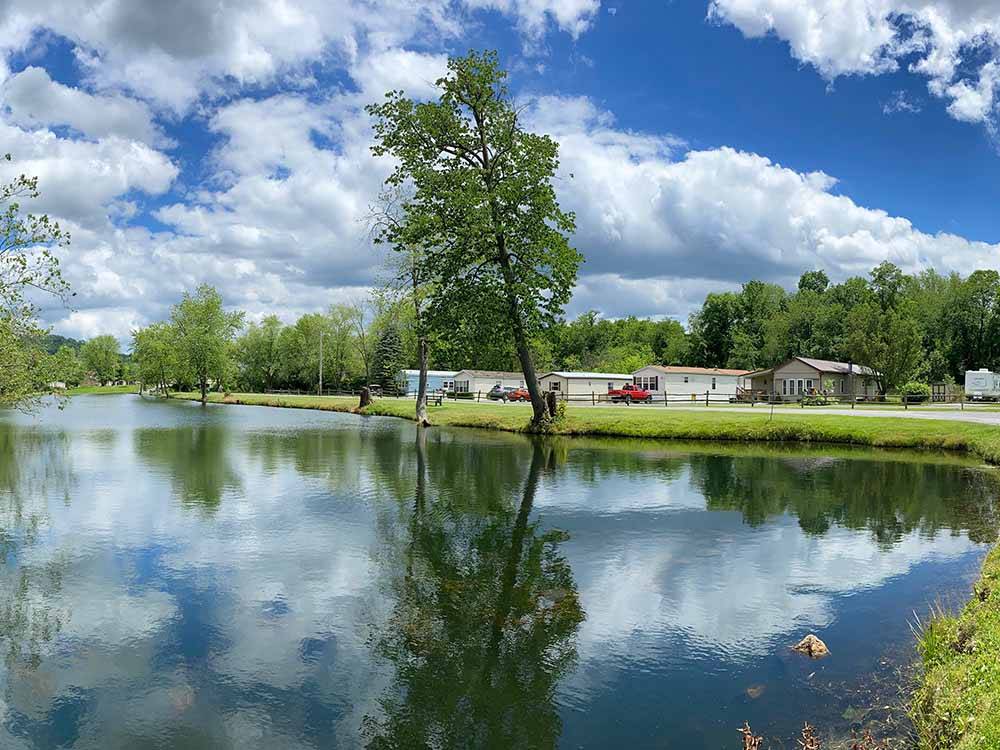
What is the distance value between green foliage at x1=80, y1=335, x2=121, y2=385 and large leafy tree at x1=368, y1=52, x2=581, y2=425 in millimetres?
154718

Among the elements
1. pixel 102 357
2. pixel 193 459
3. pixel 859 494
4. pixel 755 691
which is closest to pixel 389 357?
pixel 193 459

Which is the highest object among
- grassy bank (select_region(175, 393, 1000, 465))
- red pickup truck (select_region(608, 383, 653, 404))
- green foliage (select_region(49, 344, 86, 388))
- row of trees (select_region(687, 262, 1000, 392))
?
row of trees (select_region(687, 262, 1000, 392))

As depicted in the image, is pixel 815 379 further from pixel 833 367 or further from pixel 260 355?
pixel 260 355

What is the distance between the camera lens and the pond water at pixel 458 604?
7.07 m

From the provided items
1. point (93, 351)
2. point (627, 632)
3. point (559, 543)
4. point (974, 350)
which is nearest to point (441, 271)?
point (559, 543)

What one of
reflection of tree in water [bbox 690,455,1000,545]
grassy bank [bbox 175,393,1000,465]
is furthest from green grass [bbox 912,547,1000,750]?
grassy bank [bbox 175,393,1000,465]

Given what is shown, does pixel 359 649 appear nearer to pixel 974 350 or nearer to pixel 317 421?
pixel 317 421

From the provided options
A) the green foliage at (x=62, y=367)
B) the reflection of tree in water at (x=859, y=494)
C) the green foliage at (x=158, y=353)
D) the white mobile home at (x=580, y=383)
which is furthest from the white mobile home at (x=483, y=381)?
the green foliage at (x=62, y=367)

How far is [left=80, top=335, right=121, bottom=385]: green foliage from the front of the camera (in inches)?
6570

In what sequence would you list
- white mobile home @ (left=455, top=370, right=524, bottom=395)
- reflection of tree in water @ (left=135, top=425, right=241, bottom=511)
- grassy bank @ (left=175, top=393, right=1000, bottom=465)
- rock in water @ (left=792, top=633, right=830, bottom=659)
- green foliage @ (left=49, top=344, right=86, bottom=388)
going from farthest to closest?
white mobile home @ (left=455, top=370, right=524, bottom=395) → grassy bank @ (left=175, top=393, right=1000, bottom=465) → green foliage @ (left=49, top=344, right=86, bottom=388) → reflection of tree in water @ (left=135, top=425, right=241, bottom=511) → rock in water @ (left=792, top=633, right=830, bottom=659)

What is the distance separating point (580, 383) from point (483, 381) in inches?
685

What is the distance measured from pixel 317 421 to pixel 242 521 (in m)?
34.8

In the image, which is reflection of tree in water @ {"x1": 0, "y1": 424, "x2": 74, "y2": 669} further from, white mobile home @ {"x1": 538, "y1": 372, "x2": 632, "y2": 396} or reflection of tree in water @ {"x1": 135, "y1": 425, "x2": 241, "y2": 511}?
white mobile home @ {"x1": 538, "y1": 372, "x2": 632, "y2": 396}

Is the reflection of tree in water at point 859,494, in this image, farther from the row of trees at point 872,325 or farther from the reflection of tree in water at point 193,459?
the row of trees at point 872,325
